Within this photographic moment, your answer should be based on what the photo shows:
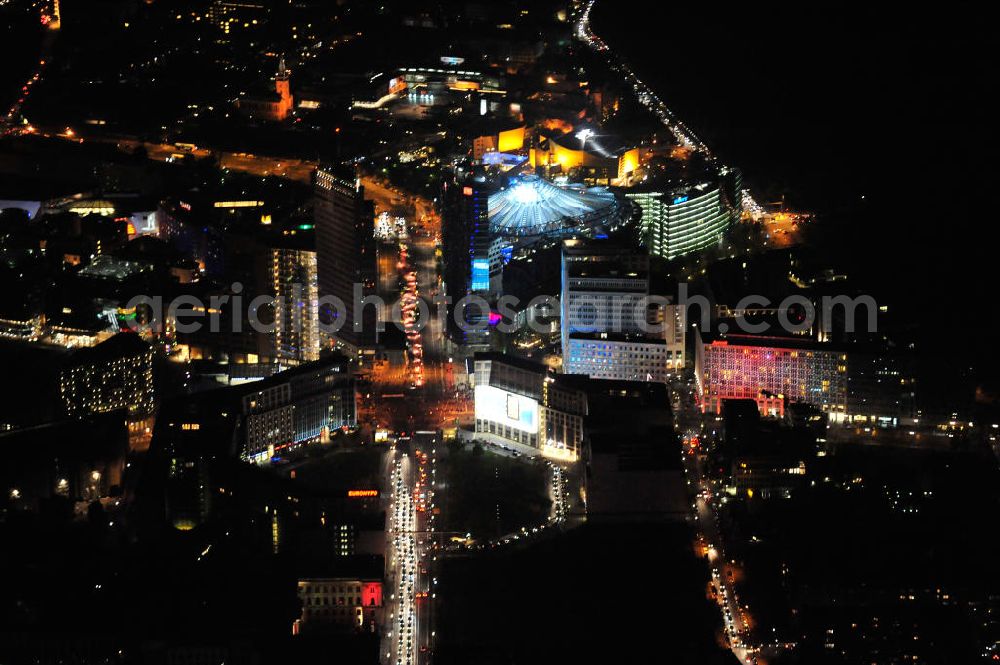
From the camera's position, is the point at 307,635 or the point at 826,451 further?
the point at 826,451

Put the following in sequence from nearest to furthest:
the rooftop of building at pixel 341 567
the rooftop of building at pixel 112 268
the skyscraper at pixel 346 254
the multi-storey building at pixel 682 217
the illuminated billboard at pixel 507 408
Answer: the rooftop of building at pixel 341 567
the illuminated billboard at pixel 507 408
the skyscraper at pixel 346 254
the rooftop of building at pixel 112 268
the multi-storey building at pixel 682 217

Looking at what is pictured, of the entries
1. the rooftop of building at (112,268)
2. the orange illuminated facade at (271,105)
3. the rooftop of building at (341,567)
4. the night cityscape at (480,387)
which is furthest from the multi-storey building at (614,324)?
the orange illuminated facade at (271,105)

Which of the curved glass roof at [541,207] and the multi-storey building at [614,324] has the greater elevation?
the curved glass roof at [541,207]

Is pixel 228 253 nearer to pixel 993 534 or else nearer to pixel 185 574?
pixel 185 574

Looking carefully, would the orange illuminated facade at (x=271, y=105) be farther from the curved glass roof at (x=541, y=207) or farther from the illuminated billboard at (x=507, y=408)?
the illuminated billboard at (x=507, y=408)

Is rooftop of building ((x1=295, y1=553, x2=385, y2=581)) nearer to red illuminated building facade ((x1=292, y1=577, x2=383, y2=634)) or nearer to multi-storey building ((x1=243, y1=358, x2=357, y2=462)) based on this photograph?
red illuminated building facade ((x1=292, y1=577, x2=383, y2=634))

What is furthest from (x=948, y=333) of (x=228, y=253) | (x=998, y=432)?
(x=228, y=253)
